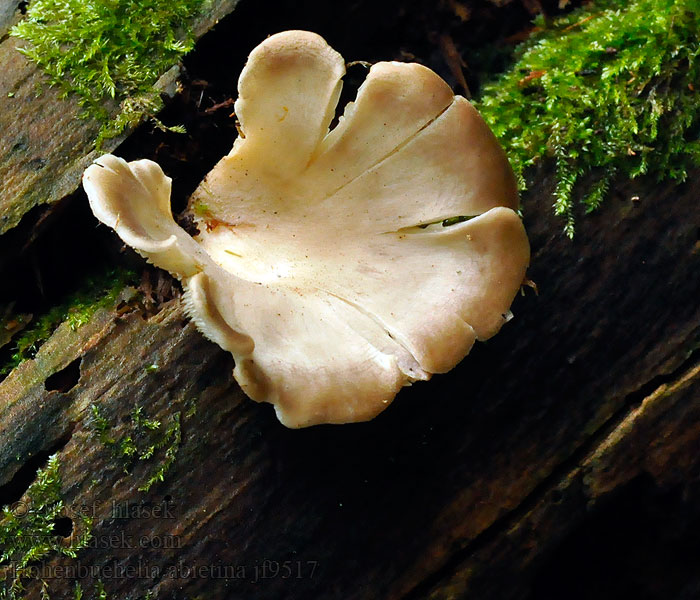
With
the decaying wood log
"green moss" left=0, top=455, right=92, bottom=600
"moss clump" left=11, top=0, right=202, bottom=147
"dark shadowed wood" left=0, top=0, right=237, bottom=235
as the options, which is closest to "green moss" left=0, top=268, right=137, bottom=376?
the decaying wood log

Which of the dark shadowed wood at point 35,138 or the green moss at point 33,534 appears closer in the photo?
the green moss at point 33,534

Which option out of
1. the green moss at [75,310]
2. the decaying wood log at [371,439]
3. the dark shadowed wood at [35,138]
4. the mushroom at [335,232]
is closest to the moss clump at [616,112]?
the decaying wood log at [371,439]

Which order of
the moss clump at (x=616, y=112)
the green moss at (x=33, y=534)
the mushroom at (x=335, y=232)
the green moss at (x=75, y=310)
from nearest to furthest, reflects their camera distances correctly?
the mushroom at (x=335, y=232)
the green moss at (x=33, y=534)
the green moss at (x=75, y=310)
the moss clump at (x=616, y=112)

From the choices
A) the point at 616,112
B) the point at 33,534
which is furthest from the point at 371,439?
the point at 616,112

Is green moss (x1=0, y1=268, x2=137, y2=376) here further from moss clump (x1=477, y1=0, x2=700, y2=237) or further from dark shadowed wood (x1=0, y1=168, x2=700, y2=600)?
moss clump (x1=477, y1=0, x2=700, y2=237)

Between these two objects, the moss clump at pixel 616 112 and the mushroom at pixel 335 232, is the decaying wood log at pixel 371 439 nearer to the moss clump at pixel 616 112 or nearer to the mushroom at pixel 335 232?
the moss clump at pixel 616 112

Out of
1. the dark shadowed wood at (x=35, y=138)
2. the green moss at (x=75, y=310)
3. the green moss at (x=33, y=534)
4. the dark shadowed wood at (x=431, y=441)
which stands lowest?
the dark shadowed wood at (x=431, y=441)

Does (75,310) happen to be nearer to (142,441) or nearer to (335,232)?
(142,441)
